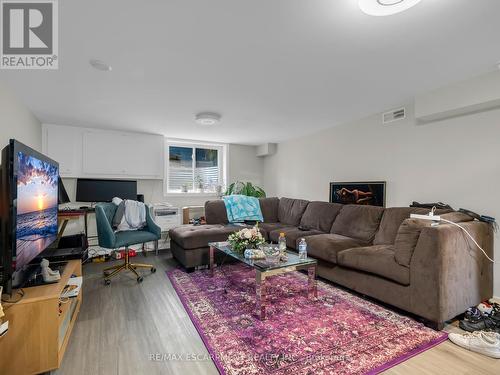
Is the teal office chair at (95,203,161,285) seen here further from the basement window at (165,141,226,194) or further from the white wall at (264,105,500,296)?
the white wall at (264,105,500,296)

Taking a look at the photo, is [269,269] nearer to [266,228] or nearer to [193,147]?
[266,228]

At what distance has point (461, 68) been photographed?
2.28 m

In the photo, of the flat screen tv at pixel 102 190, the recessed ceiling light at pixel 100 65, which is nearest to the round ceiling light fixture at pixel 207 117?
the recessed ceiling light at pixel 100 65

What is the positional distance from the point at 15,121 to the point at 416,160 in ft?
16.1

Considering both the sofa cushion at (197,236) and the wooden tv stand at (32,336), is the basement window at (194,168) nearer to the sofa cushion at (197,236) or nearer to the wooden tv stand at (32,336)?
the sofa cushion at (197,236)

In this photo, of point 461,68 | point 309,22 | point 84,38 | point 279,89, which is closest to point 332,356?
point 309,22

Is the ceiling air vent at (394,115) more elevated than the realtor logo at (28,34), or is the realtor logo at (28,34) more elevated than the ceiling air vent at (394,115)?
the realtor logo at (28,34)

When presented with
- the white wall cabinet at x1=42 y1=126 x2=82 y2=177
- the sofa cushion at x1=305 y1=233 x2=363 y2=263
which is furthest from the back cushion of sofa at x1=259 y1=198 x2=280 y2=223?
the white wall cabinet at x1=42 y1=126 x2=82 y2=177

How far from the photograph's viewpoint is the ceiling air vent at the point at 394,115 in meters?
3.29

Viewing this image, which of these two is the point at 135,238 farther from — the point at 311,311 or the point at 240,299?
the point at 311,311

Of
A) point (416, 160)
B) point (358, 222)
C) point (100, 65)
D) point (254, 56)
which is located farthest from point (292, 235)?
point (100, 65)

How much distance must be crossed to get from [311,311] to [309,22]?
7.78 feet

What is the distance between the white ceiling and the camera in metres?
1.57

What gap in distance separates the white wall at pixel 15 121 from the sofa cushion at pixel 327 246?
3.58 meters
